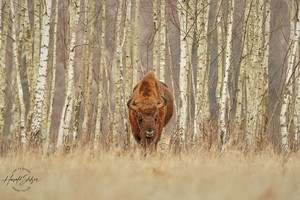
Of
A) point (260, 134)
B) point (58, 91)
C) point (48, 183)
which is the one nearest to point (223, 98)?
point (260, 134)

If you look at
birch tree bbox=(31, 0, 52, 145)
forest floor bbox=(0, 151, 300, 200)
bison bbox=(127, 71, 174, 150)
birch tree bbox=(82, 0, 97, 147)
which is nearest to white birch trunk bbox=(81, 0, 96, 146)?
birch tree bbox=(82, 0, 97, 147)

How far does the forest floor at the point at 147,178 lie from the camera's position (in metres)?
6.96

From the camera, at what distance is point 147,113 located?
12.8 metres

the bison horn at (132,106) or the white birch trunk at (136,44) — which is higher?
the white birch trunk at (136,44)

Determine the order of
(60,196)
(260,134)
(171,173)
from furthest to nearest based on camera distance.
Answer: (260,134), (171,173), (60,196)

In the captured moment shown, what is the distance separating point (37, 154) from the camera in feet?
32.9

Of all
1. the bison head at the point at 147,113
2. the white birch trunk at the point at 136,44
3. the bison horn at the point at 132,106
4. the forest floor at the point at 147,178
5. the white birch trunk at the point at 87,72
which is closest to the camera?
the forest floor at the point at 147,178

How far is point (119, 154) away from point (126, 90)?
6.97m

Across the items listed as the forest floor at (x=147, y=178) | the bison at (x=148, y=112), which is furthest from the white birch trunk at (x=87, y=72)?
the forest floor at (x=147, y=178)

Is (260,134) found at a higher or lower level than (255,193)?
higher

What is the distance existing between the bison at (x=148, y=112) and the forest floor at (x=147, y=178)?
110 inches

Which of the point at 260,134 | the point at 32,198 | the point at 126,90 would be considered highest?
the point at 126,90

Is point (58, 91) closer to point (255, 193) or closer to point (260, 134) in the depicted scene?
point (260, 134)

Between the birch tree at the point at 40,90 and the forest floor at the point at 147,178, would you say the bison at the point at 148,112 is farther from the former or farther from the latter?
the forest floor at the point at 147,178
